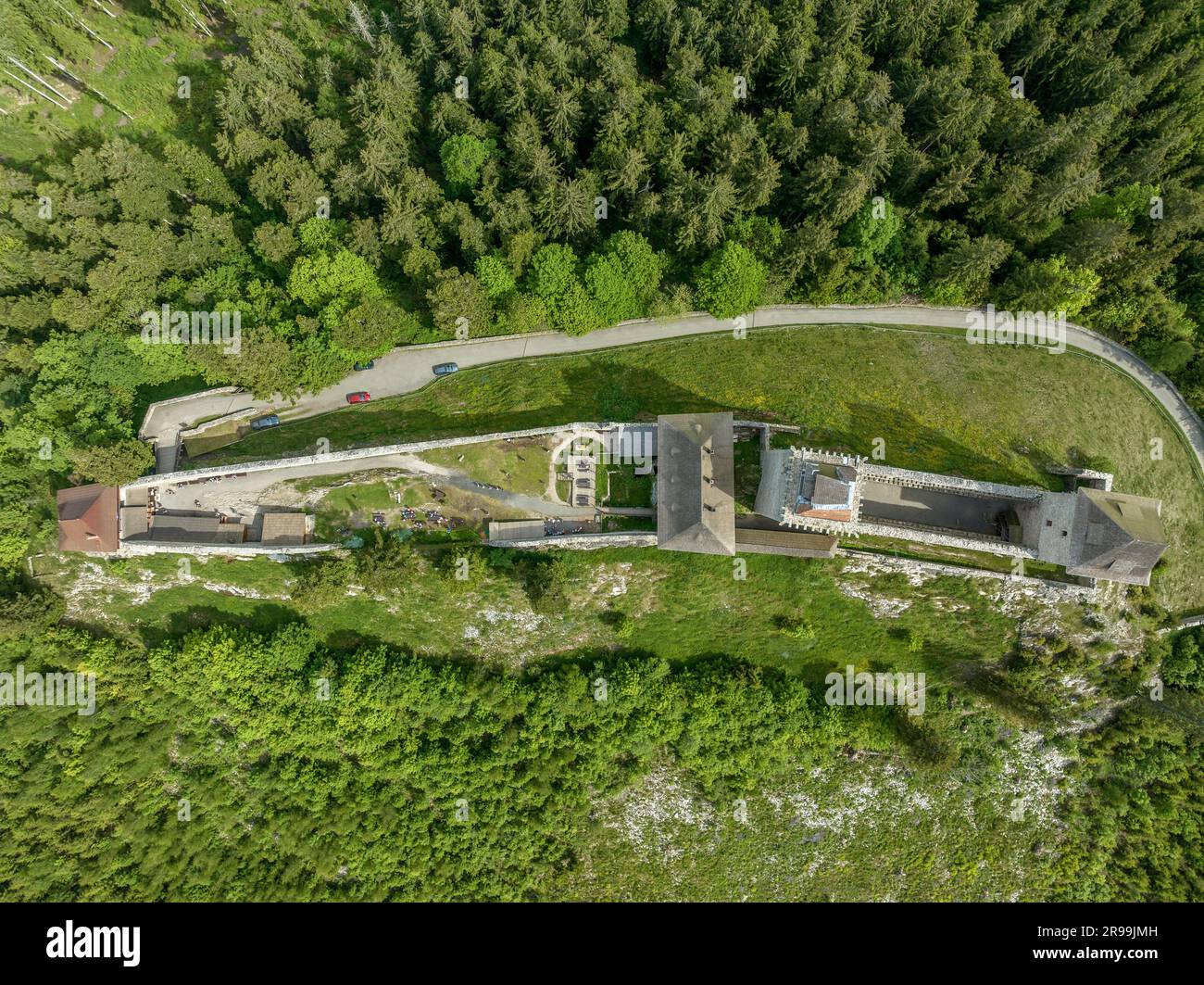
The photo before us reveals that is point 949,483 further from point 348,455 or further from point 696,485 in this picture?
point 348,455

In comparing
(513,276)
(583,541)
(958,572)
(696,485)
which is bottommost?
(958,572)

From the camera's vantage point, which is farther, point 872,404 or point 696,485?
point 872,404

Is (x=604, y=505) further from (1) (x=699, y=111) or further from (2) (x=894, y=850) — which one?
A: (2) (x=894, y=850)

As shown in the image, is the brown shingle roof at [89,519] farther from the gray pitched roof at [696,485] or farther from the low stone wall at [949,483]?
the low stone wall at [949,483]

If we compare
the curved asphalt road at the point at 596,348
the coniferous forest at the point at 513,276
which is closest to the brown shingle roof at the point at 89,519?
the coniferous forest at the point at 513,276

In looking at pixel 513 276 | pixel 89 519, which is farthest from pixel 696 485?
pixel 89 519
